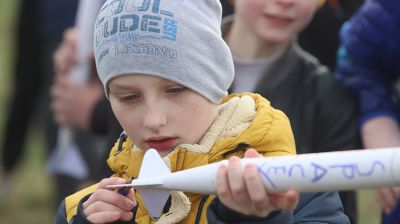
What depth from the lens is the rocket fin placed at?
A: 118 inches

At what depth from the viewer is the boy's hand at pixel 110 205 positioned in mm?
3041

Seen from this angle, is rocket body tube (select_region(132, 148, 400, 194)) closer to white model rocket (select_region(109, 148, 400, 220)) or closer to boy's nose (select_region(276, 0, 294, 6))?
white model rocket (select_region(109, 148, 400, 220))

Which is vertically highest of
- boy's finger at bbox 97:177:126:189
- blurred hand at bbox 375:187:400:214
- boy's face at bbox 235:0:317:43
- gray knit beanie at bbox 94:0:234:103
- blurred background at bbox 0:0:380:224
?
gray knit beanie at bbox 94:0:234:103

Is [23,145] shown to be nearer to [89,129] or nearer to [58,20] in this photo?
[58,20]

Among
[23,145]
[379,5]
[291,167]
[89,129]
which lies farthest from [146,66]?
[23,145]

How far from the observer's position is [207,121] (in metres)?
3.12

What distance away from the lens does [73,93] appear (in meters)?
5.80

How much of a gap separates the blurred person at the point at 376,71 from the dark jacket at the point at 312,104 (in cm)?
5

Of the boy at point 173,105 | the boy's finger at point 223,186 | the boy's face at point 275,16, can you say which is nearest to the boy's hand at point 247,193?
the boy's finger at point 223,186

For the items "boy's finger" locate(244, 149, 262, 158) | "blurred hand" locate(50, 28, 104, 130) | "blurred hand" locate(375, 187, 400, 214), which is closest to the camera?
"boy's finger" locate(244, 149, 262, 158)

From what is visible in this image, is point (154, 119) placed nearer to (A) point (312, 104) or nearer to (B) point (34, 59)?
(A) point (312, 104)

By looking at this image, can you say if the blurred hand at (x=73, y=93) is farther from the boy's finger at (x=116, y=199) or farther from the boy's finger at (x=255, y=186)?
the boy's finger at (x=255, y=186)

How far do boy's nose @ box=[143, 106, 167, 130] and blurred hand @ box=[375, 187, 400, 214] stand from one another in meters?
1.44

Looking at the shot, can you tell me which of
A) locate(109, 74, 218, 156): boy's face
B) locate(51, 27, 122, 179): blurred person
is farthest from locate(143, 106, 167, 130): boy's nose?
locate(51, 27, 122, 179): blurred person
